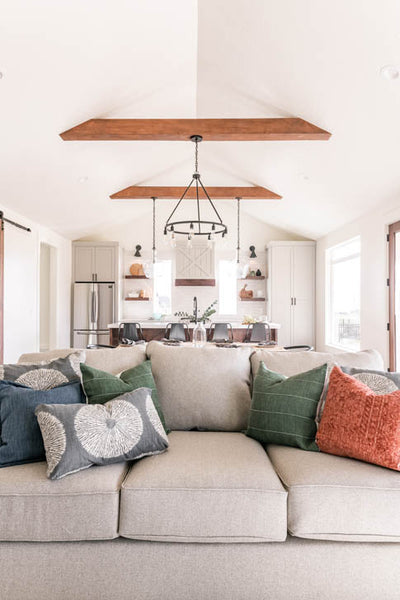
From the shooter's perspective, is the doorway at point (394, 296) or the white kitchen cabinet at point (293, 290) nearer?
the doorway at point (394, 296)

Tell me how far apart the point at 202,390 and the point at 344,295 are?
5.46 meters

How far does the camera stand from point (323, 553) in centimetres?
161

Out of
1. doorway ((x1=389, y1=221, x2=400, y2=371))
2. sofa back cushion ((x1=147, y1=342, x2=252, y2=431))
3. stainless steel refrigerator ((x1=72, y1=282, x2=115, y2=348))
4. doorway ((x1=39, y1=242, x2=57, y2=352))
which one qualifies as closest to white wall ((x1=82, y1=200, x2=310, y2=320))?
stainless steel refrigerator ((x1=72, y1=282, x2=115, y2=348))

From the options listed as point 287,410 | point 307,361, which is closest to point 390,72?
point 307,361

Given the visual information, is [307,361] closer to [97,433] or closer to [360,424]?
[360,424]

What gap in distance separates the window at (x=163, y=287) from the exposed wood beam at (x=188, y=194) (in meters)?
2.14

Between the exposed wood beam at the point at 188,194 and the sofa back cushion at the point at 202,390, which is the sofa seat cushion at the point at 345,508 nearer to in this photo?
the sofa back cushion at the point at 202,390

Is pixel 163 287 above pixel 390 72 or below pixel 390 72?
below

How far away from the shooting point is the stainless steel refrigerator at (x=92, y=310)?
8.05 m

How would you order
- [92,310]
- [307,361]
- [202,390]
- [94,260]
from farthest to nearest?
[94,260] → [92,310] → [307,361] → [202,390]

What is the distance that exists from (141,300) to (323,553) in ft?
24.4

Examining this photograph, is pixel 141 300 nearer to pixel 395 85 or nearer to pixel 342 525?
pixel 395 85

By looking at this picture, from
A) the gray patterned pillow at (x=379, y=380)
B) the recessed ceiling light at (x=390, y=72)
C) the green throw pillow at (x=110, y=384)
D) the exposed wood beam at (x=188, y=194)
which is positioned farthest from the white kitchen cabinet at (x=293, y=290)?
the green throw pillow at (x=110, y=384)

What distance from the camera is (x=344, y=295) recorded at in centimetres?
722
